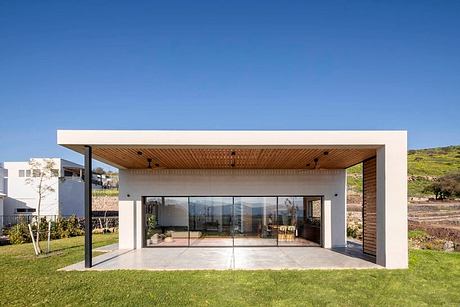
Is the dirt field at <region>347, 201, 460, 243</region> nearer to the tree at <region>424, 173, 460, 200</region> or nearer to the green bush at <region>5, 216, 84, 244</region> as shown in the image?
the tree at <region>424, 173, 460, 200</region>

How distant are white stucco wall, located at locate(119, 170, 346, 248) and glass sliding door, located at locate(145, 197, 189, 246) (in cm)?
32

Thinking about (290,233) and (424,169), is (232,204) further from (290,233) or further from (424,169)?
(424,169)

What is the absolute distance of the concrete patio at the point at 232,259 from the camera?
9.92 m

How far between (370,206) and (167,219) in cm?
726

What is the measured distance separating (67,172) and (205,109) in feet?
57.2

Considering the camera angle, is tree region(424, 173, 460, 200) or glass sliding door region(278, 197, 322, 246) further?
tree region(424, 173, 460, 200)

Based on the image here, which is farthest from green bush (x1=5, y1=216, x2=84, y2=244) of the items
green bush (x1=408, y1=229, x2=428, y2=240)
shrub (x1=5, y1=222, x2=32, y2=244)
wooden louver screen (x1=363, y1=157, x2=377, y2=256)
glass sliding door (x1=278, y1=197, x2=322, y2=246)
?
green bush (x1=408, y1=229, x2=428, y2=240)

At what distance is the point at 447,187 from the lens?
41.5 m

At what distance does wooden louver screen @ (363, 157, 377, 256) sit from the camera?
37.6ft

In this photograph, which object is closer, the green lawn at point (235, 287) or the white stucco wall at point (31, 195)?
the green lawn at point (235, 287)

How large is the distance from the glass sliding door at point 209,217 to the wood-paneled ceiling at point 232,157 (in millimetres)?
1371

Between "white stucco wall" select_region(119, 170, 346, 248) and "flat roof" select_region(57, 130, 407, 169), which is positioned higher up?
"flat roof" select_region(57, 130, 407, 169)

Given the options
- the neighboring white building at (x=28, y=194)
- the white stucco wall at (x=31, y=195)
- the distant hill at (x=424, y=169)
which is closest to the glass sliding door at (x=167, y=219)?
the neighboring white building at (x=28, y=194)

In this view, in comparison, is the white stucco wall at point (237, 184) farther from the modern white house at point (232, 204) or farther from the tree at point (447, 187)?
the tree at point (447, 187)
